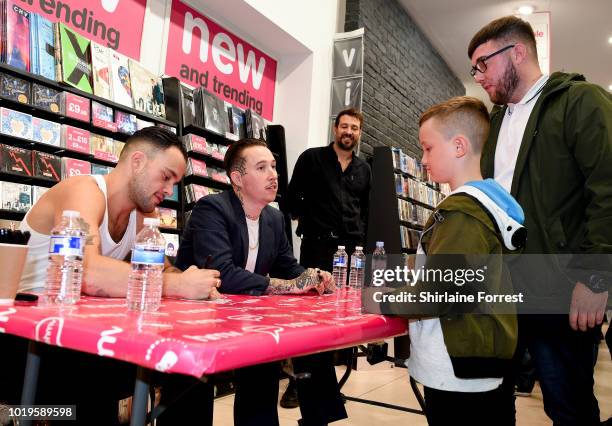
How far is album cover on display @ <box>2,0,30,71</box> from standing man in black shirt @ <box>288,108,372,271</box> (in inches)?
79.4

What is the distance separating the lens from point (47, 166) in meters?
2.73

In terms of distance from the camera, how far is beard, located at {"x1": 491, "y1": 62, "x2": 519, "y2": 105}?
1.75m

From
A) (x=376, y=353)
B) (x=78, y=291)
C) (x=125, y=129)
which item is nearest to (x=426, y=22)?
(x=125, y=129)

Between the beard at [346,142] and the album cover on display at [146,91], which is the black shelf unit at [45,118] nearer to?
the album cover on display at [146,91]

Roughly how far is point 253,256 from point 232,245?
15 centimetres

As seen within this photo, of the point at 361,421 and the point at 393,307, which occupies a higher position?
the point at 393,307

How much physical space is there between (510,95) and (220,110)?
2711 millimetres

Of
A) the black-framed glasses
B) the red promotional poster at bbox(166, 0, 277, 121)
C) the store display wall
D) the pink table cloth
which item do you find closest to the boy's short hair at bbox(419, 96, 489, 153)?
the black-framed glasses

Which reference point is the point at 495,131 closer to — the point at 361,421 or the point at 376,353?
the point at 376,353

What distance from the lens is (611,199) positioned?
4.71ft

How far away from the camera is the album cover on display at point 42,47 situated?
2707 millimetres

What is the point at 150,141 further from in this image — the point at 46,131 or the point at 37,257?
the point at 46,131

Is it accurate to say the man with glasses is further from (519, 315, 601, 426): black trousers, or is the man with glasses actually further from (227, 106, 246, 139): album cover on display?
(227, 106, 246, 139): album cover on display

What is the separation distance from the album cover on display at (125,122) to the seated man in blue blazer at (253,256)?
3.81 feet
